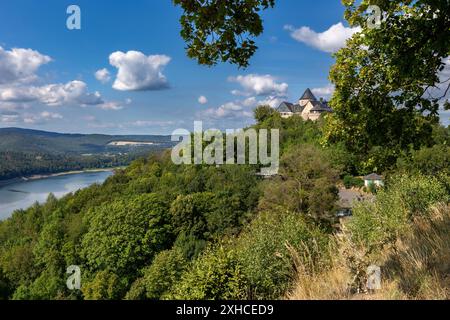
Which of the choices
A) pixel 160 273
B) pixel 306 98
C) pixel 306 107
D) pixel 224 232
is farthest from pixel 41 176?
pixel 160 273

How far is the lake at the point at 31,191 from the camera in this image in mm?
99225

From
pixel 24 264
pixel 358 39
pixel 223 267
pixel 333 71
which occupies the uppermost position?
pixel 358 39

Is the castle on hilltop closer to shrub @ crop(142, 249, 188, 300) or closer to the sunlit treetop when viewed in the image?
shrub @ crop(142, 249, 188, 300)

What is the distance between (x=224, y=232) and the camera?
34906 mm

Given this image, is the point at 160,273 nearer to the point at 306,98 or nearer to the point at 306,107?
the point at 306,107

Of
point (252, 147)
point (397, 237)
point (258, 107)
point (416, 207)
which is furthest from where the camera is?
point (258, 107)

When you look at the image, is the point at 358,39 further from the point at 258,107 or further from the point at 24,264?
the point at 258,107

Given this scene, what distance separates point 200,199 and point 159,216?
5.12 meters

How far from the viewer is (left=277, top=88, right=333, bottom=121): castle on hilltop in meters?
86.6

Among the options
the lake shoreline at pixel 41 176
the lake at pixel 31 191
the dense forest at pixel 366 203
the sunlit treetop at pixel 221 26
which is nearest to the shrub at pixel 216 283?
the dense forest at pixel 366 203

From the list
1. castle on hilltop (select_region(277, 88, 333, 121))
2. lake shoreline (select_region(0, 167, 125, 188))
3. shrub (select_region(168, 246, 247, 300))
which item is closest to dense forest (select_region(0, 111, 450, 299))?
shrub (select_region(168, 246, 247, 300))

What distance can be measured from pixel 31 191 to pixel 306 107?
93076 millimetres

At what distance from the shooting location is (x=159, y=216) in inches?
1502
